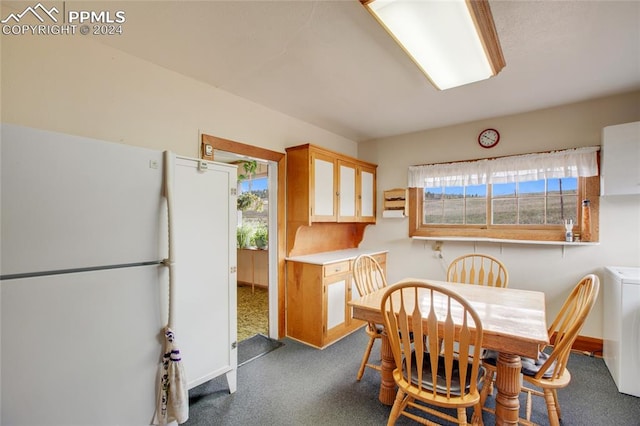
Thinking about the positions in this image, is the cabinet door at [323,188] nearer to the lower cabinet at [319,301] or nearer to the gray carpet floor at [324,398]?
the lower cabinet at [319,301]

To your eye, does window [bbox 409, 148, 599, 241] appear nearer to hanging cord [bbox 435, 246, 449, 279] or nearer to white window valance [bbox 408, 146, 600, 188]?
white window valance [bbox 408, 146, 600, 188]

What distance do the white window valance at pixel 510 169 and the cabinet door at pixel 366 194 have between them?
0.52 m

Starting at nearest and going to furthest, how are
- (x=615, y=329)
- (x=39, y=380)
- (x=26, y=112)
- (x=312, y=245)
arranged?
(x=39, y=380) < (x=26, y=112) < (x=615, y=329) < (x=312, y=245)

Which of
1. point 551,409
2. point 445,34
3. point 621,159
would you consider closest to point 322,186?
point 445,34

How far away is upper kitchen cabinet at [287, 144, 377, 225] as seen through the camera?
303 centimetres

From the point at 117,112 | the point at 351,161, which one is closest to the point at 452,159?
the point at 351,161

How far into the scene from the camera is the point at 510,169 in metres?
3.17

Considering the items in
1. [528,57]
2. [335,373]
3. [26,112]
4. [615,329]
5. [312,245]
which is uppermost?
[528,57]

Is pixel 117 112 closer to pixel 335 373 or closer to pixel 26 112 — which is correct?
pixel 26 112

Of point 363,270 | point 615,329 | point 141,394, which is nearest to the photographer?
point 141,394

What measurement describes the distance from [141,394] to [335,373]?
151cm

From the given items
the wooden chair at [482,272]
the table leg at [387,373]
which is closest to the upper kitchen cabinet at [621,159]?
the wooden chair at [482,272]

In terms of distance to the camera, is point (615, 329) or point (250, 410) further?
point (615, 329)

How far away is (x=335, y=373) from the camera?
241 centimetres
